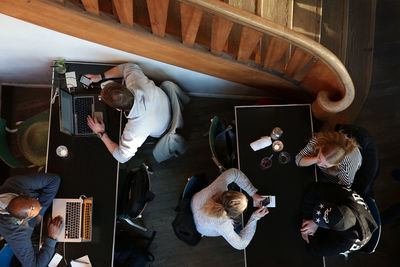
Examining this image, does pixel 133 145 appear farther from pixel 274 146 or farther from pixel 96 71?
pixel 274 146

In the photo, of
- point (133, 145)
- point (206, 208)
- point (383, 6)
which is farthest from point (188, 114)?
point (383, 6)

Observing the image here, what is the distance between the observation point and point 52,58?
2865 millimetres

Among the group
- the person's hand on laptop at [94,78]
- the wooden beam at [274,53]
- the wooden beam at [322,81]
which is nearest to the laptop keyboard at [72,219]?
the person's hand on laptop at [94,78]

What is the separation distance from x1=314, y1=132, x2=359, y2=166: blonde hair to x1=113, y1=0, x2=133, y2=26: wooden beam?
190cm

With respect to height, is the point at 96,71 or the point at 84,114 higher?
the point at 96,71

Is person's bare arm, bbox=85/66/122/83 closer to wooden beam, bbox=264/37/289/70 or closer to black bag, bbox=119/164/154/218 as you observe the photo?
black bag, bbox=119/164/154/218

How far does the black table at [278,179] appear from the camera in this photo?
2.43m

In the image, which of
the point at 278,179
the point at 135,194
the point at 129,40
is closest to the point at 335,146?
the point at 278,179

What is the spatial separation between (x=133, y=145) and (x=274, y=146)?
1.34 m

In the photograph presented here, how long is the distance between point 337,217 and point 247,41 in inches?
59.9

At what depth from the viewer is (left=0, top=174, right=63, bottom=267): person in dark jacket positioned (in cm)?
232

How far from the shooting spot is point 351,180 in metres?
2.40

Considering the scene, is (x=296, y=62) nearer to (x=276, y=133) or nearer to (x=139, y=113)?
(x=276, y=133)

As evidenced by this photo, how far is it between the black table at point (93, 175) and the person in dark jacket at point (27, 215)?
0.43ft
